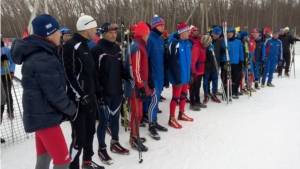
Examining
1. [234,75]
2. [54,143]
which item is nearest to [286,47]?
[234,75]

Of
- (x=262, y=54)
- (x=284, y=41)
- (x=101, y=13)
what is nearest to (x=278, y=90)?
(x=262, y=54)

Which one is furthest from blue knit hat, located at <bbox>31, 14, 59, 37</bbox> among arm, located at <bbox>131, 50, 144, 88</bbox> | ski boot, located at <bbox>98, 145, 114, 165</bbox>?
ski boot, located at <bbox>98, 145, 114, 165</bbox>

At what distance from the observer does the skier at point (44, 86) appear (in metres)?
2.17

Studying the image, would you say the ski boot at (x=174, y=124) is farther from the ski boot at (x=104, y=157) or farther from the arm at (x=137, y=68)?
the ski boot at (x=104, y=157)

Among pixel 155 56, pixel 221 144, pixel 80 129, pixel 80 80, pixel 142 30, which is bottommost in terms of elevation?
pixel 221 144

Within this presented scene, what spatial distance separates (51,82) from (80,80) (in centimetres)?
71

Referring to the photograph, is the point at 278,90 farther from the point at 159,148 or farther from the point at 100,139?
the point at 100,139

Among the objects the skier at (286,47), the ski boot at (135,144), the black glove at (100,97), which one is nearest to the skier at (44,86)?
the black glove at (100,97)

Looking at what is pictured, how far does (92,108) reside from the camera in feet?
9.89

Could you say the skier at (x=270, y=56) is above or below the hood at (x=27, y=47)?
below

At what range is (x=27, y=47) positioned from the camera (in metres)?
2.17

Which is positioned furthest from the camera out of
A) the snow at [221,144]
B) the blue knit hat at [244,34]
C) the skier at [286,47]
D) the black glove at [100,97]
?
the skier at [286,47]

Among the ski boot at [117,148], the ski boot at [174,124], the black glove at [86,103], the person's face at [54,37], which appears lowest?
the ski boot at [174,124]

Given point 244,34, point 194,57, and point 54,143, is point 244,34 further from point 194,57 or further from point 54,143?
point 54,143
